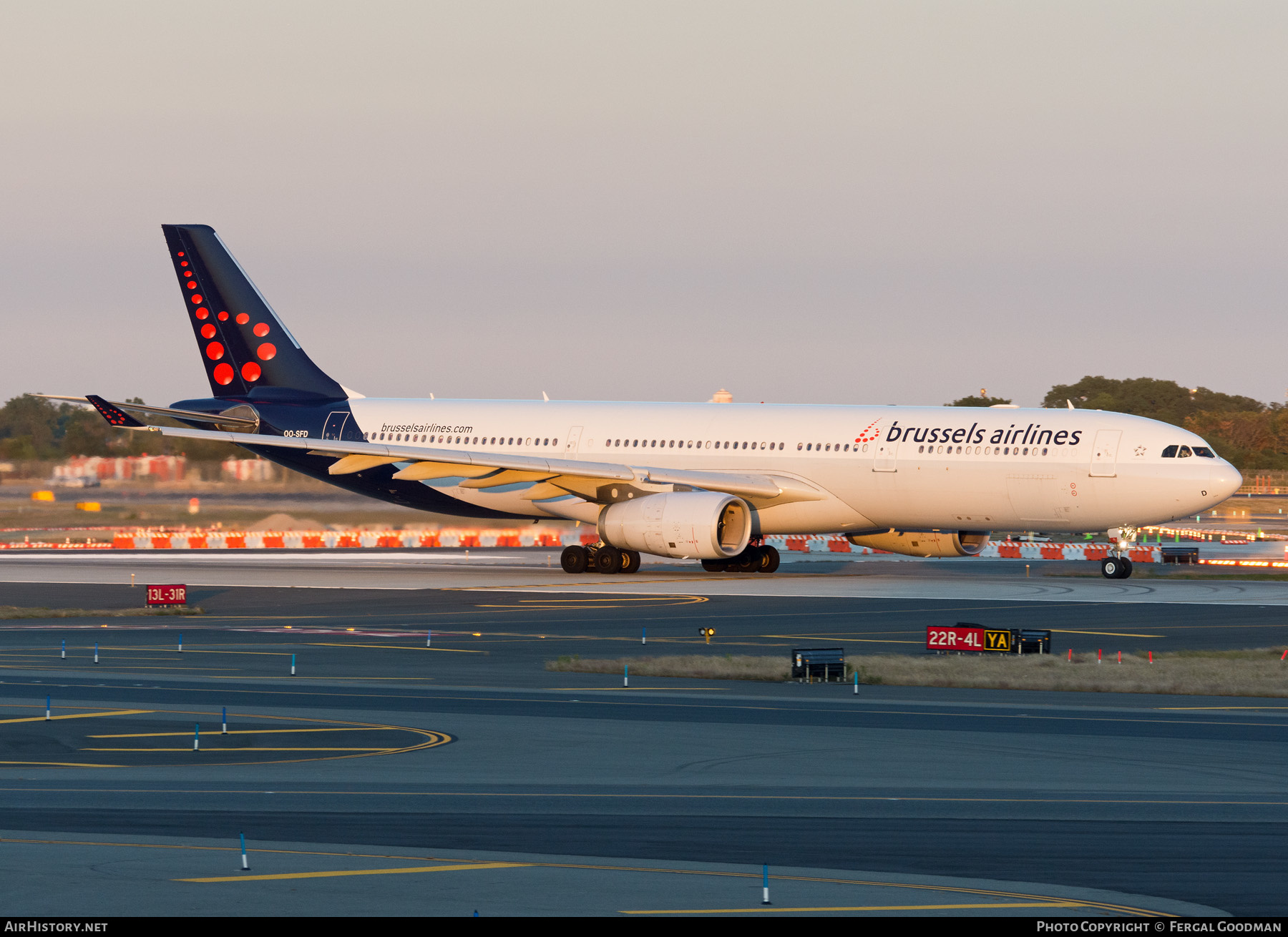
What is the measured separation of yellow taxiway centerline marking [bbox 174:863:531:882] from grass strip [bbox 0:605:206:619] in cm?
2685

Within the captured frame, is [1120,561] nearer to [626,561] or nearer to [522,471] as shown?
[626,561]

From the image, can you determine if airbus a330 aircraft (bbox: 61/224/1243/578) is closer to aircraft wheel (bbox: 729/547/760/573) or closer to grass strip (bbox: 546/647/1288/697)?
aircraft wheel (bbox: 729/547/760/573)

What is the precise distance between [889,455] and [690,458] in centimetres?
648

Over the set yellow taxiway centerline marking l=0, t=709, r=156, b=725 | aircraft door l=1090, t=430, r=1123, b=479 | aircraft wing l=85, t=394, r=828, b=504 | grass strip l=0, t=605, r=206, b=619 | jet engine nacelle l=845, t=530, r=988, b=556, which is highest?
aircraft door l=1090, t=430, r=1123, b=479

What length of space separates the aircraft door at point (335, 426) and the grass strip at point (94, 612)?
53.0ft

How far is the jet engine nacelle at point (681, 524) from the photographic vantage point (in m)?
46.8

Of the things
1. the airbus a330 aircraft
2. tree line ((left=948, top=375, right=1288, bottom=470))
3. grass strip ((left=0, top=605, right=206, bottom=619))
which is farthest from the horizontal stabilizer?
tree line ((left=948, top=375, right=1288, bottom=470))

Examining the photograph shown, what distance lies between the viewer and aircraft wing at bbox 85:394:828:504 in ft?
161

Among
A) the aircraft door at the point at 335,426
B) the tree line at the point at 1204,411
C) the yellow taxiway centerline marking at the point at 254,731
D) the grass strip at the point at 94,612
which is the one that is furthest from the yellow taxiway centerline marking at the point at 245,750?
the tree line at the point at 1204,411

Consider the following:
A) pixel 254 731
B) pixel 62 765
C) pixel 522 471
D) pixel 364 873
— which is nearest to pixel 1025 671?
pixel 254 731

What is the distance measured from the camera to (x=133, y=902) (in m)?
11.1

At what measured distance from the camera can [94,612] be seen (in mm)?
38531

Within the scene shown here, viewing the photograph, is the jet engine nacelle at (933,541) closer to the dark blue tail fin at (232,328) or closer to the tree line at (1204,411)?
the dark blue tail fin at (232,328)

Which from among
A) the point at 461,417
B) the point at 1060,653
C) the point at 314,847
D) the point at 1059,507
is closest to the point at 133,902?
the point at 314,847
